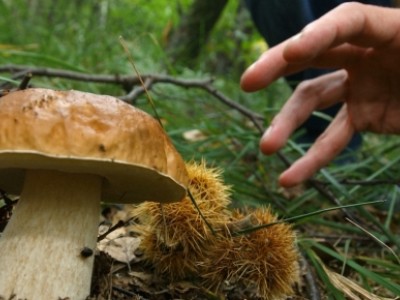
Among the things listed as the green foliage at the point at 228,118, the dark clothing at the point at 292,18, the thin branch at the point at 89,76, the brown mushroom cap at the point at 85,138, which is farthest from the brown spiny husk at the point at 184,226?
the dark clothing at the point at 292,18

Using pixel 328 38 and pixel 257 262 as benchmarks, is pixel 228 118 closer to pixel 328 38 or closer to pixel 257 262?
pixel 328 38

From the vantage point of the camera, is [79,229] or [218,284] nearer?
[79,229]

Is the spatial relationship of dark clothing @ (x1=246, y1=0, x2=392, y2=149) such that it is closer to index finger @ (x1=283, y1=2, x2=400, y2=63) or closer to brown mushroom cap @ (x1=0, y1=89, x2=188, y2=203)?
index finger @ (x1=283, y1=2, x2=400, y2=63)

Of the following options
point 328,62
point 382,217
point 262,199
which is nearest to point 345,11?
point 328,62

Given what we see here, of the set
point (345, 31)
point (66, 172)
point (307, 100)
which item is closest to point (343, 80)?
point (307, 100)

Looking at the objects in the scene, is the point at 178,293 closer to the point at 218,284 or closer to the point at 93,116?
the point at 218,284

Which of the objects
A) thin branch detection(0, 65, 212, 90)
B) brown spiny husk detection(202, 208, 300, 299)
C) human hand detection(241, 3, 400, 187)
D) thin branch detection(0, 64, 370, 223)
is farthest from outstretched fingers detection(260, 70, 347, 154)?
brown spiny husk detection(202, 208, 300, 299)
